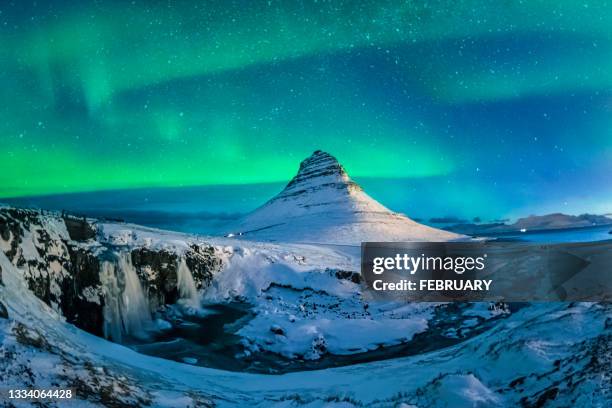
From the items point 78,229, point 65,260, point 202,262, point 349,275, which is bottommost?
point 349,275

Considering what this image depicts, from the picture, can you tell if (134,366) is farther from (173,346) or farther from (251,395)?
(173,346)

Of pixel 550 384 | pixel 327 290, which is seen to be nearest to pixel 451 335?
pixel 327 290

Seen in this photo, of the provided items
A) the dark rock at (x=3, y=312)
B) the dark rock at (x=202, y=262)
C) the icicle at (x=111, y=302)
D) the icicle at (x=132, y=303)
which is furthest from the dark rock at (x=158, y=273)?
the dark rock at (x=3, y=312)

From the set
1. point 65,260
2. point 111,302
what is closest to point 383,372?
point 65,260

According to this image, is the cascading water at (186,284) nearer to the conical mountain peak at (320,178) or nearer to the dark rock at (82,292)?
the dark rock at (82,292)

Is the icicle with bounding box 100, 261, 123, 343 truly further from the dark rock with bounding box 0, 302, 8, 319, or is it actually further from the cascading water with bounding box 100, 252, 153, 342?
the dark rock with bounding box 0, 302, 8, 319

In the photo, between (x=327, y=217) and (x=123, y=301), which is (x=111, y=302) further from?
(x=327, y=217)
